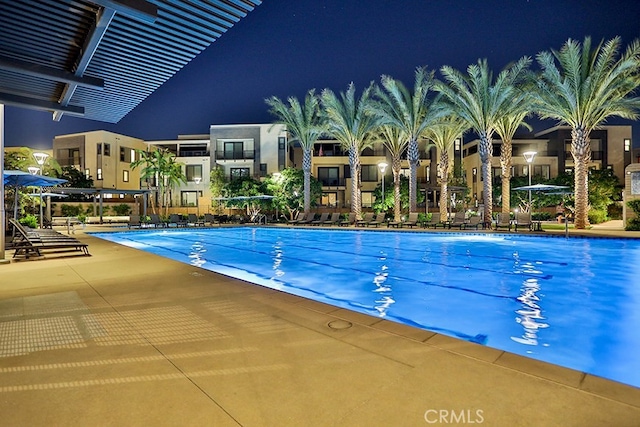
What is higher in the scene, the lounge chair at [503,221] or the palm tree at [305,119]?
the palm tree at [305,119]

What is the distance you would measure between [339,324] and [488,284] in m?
5.61

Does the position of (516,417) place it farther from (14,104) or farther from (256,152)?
(256,152)

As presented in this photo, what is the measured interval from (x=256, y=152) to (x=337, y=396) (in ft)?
121

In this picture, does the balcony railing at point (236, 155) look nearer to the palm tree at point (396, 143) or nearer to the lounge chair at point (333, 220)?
the lounge chair at point (333, 220)

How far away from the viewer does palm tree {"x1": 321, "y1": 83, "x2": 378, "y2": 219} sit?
25219 millimetres

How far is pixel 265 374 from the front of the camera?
2969 mm

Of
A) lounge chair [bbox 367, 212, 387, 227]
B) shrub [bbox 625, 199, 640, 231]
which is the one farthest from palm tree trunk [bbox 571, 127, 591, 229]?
lounge chair [bbox 367, 212, 387, 227]

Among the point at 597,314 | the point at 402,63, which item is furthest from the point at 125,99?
the point at 402,63

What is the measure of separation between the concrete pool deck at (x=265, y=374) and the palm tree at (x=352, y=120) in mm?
21957

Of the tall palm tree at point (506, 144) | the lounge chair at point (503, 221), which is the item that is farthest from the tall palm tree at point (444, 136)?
the lounge chair at point (503, 221)

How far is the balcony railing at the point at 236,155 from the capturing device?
38.1 meters

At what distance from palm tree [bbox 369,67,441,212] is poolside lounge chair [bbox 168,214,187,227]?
15455mm

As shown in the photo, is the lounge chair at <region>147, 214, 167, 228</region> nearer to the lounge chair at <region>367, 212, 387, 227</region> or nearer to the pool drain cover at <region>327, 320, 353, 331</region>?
the lounge chair at <region>367, 212, 387, 227</region>

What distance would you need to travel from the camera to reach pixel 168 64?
7.09m
